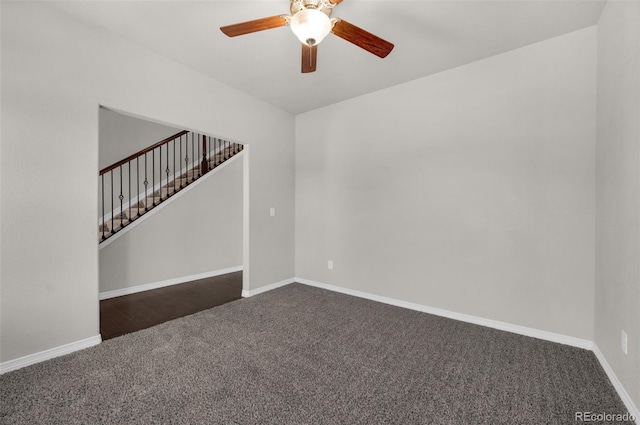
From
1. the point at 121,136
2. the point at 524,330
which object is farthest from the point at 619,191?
the point at 121,136

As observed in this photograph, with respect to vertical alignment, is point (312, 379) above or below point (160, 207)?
below

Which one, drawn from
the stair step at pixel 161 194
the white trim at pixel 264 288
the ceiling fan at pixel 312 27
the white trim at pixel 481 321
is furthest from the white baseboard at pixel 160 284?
the ceiling fan at pixel 312 27

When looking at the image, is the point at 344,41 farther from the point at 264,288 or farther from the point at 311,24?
the point at 264,288

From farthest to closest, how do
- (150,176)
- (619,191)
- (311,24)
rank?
(150,176) → (619,191) → (311,24)

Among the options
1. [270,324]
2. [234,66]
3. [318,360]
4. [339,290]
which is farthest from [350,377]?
[234,66]

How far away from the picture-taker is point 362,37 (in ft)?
6.41

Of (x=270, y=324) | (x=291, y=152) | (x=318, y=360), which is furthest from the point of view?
(x=291, y=152)

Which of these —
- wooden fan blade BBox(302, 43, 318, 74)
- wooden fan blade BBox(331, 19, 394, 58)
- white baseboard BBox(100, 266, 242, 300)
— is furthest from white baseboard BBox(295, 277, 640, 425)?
wooden fan blade BBox(302, 43, 318, 74)

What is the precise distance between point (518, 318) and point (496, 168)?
148 cm

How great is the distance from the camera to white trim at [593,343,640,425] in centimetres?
158

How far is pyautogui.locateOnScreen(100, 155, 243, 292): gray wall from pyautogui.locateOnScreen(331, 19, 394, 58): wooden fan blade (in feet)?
12.3

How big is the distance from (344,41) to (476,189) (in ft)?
6.52

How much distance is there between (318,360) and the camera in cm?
218

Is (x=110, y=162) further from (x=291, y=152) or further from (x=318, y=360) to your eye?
(x=318, y=360)
